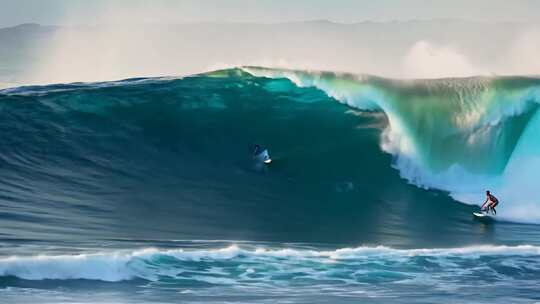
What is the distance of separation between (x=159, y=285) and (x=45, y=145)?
723 centimetres

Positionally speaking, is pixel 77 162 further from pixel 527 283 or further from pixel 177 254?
pixel 527 283

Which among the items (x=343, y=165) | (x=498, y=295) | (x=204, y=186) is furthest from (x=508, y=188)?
(x=498, y=295)

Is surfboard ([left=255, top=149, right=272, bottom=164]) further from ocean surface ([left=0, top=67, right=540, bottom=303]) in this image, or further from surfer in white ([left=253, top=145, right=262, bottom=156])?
ocean surface ([left=0, top=67, right=540, bottom=303])

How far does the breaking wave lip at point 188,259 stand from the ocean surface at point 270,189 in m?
0.03

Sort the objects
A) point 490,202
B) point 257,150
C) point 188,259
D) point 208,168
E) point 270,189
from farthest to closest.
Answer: point 257,150, point 208,168, point 490,202, point 270,189, point 188,259

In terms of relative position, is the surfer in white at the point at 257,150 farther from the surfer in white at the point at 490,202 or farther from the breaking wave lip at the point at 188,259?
the breaking wave lip at the point at 188,259

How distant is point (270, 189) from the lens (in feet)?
57.9

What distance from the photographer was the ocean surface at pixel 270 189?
39.8 feet

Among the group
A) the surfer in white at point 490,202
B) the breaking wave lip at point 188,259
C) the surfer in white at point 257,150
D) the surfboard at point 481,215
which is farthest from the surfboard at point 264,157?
the breaking wave lip at point 188,259

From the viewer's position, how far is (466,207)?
18.5m

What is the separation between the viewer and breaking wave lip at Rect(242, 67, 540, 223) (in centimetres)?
1945

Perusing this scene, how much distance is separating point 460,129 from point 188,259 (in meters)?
8.99

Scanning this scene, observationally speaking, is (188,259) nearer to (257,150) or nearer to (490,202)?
(257,150)

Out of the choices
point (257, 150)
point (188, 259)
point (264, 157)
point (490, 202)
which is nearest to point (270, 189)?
point (264, 157)
